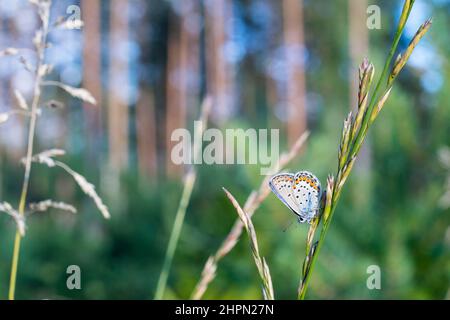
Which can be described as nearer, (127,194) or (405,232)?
(405,232)

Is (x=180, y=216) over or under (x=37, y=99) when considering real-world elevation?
under

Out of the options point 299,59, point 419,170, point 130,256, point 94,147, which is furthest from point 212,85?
point 419,170

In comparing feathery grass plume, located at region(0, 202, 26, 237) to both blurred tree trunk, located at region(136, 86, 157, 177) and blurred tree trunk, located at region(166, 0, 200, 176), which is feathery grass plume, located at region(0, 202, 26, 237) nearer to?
blurred tree trunk, located at region(166, 0, 200, 176)

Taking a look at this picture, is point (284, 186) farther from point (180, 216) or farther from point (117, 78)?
point (117, 78)

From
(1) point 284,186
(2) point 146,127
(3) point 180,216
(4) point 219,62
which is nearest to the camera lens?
(1) point 284,186

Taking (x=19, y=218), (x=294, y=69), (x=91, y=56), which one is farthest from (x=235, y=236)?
(x=294, y=69)

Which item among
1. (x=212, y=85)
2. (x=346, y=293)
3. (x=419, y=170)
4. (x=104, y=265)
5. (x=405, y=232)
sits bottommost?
(x=104, y=265)

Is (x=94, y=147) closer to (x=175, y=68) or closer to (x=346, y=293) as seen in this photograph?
(x=175, y=68)
